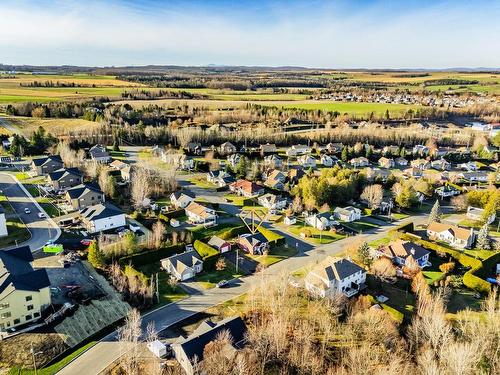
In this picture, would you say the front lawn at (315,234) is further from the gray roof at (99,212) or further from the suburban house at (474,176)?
the suburban house at (474,176)

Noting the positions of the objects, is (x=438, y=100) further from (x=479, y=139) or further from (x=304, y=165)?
(x=304, y=165)

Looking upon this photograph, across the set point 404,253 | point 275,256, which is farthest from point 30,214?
point 404,253

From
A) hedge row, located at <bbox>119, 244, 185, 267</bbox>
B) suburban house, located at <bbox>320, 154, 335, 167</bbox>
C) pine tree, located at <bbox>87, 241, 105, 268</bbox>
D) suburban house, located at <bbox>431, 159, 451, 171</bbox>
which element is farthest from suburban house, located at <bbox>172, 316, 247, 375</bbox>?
suburban house, located at <bbox>431, 159, 451, 171</bbox>

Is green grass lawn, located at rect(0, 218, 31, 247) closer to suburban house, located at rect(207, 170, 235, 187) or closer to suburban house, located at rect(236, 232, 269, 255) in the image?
suburban house, located at rect(236, 232, 269, 255)

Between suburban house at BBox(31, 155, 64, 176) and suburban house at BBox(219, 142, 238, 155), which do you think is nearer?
suburban house at BBox(31, 155, 64, 176)

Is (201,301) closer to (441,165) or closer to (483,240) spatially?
(483,240)
